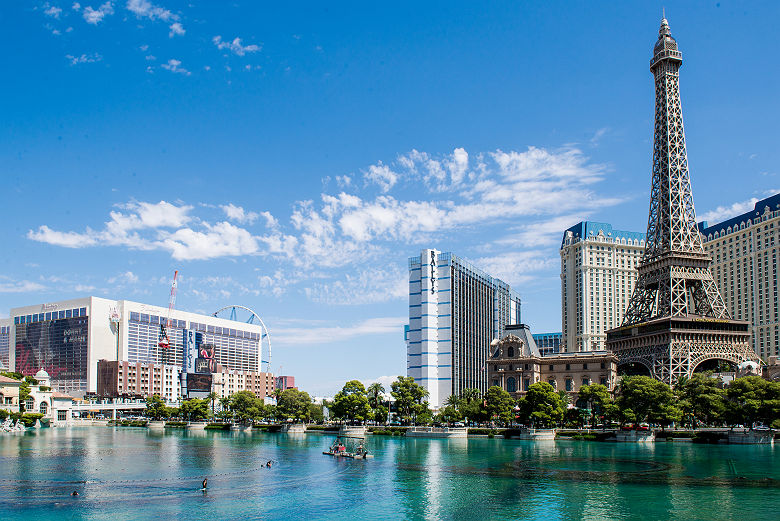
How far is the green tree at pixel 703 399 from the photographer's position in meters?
132

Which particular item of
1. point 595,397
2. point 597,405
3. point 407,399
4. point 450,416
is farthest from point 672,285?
point 407,399

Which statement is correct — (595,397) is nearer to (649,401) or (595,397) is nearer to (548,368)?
(649,401)

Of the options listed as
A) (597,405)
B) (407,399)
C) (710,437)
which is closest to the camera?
(710,437)

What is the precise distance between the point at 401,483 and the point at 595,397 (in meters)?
85.8

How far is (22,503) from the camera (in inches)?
2489

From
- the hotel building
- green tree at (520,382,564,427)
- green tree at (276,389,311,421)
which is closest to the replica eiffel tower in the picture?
the hotel building

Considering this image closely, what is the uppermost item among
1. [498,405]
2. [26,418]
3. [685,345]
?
[685,345]

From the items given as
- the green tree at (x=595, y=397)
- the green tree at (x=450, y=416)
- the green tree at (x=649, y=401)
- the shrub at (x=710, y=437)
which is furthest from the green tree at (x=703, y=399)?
the green tree at (x=450, y=416)

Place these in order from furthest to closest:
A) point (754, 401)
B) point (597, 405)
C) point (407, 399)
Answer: point (407, 399) → point (597, 405) → point (754, 401)

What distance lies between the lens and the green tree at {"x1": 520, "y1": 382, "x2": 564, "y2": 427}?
479 ft

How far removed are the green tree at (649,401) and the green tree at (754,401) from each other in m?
10.9

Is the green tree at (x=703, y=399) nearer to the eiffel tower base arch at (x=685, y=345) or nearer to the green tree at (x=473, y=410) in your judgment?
the eiffel tower base arch at (x=685, y=345)

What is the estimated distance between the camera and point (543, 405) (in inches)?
5802

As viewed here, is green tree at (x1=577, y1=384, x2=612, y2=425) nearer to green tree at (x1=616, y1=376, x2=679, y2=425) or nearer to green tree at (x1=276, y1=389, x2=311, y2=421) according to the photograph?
green tree at (x1=616, y1=376, x2=679, y2=425)
